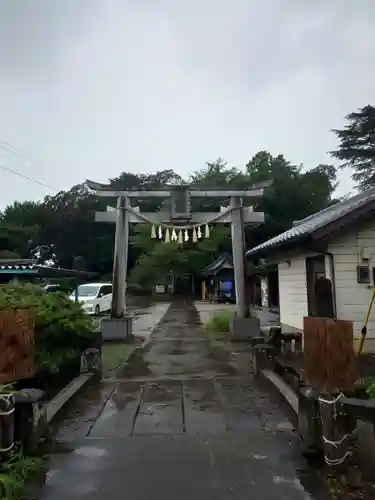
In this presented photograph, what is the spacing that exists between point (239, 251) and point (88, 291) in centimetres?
1303

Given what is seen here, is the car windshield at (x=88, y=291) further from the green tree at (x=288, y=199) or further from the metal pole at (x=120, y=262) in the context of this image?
the green tree at (x=288, y=199)

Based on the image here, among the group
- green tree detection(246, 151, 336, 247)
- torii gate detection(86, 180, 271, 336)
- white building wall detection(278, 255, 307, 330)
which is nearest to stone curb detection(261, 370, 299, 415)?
white building wall detection(278, 255, 307, 330)

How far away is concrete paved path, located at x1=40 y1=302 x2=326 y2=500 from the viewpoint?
4.05m

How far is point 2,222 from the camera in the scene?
52.1m

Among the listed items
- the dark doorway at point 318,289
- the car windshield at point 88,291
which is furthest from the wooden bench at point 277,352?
the car windshield at point 88,291

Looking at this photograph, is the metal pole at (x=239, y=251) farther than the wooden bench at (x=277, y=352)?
Yes

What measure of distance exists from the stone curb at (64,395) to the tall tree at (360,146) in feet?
104

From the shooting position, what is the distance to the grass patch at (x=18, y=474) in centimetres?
385

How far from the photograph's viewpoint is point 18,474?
426cm

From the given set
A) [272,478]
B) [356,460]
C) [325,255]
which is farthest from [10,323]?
[325,255]

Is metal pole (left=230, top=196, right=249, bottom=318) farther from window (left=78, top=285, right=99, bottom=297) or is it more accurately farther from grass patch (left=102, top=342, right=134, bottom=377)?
window (left=78, top=285, right=99, bottom=297)

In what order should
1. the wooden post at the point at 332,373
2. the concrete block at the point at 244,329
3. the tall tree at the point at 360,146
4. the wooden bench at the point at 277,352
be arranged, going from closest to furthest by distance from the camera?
the wooden post at the point at 332,373 < the wooden bench at the point at 277,352 < the concrete block at the point at 244,329 < the tall tree at the point at 360,146

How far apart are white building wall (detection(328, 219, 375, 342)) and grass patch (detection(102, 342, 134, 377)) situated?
16.6ft

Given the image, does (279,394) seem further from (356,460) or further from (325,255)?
(325,255)
